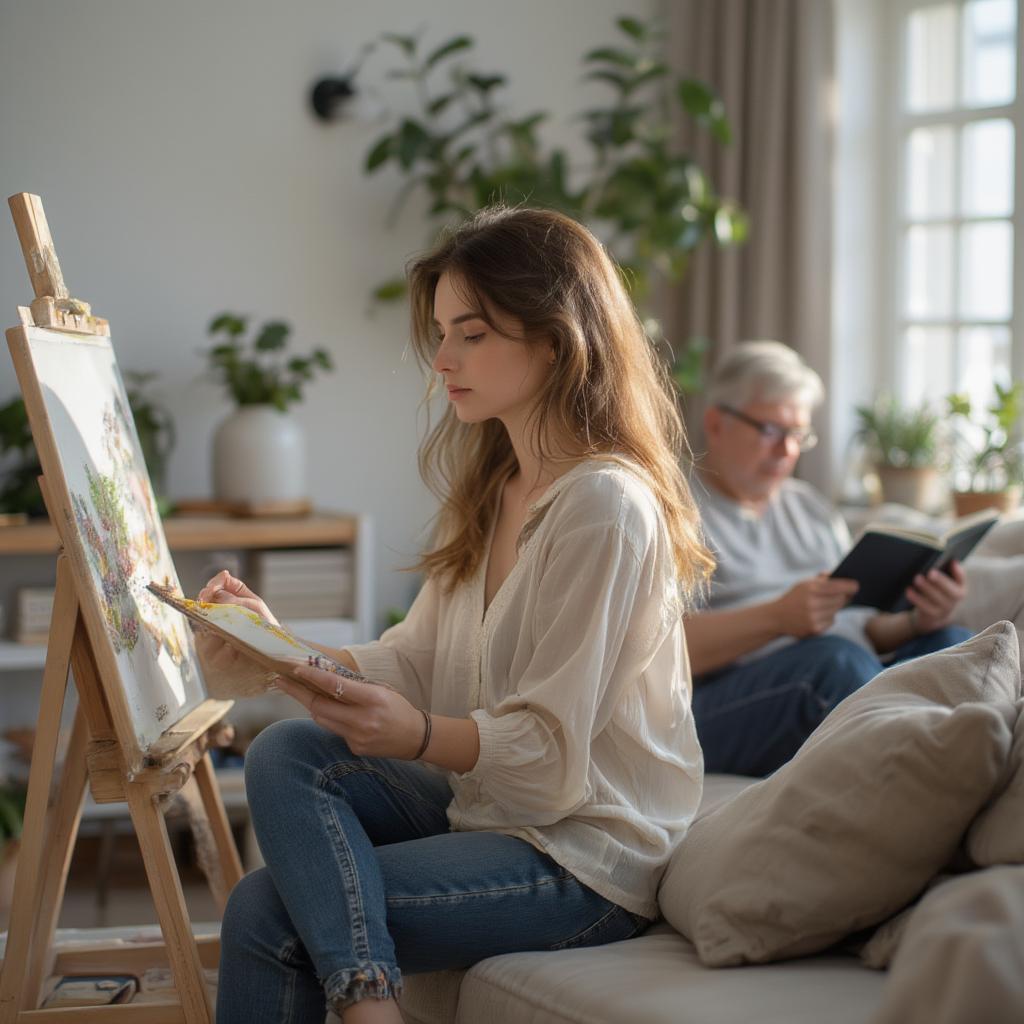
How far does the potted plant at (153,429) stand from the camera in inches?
130

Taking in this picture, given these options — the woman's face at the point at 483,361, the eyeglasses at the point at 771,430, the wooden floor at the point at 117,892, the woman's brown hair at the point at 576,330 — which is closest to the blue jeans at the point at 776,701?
the eyeglasses at the point at 771,430

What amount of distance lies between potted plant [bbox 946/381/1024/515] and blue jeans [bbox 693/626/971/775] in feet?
3.57

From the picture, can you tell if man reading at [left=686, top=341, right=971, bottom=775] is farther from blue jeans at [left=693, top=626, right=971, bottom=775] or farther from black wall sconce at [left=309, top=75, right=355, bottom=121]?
black wall sconce at [left=309, top=75, right=355, bottom=121]

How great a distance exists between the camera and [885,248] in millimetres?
3963

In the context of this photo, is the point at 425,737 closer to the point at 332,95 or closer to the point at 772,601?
the point at 772,601

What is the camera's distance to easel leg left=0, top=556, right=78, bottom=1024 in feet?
5.36

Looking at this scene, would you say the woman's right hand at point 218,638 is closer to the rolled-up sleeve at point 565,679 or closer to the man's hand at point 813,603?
the rolled-up sleeve at point 565,679

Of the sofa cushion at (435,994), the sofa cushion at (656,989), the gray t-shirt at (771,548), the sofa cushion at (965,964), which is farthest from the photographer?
the gray t-shirt at (771,548)

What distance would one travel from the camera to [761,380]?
266cm

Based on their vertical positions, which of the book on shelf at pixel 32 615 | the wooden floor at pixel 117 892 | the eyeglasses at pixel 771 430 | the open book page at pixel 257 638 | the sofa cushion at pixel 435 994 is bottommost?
the wooden floor at pixel 117 892

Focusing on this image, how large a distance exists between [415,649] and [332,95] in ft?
7.09

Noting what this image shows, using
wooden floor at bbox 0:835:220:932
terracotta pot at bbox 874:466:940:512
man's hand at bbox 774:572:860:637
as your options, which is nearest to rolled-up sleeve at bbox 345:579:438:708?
man's hand at bbox 774:572:860:637

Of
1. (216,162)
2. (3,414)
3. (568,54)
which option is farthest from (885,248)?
(3,414)

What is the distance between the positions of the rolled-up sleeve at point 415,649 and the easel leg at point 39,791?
385 mm
